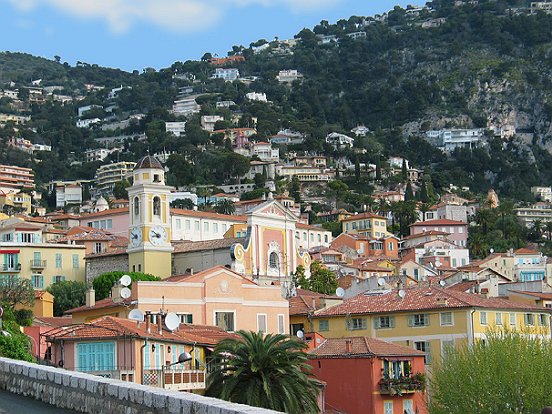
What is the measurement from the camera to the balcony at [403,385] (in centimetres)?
4784

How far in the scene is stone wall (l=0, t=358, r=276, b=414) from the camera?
46.2 ft

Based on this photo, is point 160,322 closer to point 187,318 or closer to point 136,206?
point 187,318

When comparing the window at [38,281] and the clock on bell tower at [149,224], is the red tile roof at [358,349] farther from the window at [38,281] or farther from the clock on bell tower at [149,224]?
the window at [38,281]

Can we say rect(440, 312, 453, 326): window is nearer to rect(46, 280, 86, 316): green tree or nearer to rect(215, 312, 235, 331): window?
rect(215, 312, 235, 331): window

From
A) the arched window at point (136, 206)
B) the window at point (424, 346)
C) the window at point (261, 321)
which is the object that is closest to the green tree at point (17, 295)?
the window at point (261, 321)

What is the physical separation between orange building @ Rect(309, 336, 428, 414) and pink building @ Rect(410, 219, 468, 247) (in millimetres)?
108812

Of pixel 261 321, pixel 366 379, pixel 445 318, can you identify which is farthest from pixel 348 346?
pixel 445 318

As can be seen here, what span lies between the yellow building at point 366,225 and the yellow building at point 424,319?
88.0 meters

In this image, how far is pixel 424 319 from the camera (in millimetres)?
59844

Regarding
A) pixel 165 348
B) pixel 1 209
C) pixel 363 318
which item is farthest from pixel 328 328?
pixel 1 209

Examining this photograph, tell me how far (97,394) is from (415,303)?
149 feet

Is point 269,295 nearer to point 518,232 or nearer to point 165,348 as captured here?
point 165,348

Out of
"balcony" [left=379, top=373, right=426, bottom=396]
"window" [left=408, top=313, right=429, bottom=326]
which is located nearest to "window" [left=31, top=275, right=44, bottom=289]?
"window" [left=408, top=313, right=429, bottom=326]

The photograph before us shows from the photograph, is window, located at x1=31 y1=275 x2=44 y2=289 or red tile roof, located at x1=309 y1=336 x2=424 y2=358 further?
window, located at x1=31 y1=275 x2=44 y2=289
